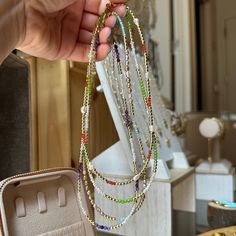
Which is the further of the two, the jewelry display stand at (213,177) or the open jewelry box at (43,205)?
the jewelry display stand at (213,177)

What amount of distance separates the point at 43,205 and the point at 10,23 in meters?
0.21

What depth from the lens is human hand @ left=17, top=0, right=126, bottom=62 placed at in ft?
1.34

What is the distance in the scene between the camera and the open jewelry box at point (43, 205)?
38 cm

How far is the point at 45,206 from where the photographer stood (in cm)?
42

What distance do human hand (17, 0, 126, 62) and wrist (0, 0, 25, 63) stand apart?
1 centimetres

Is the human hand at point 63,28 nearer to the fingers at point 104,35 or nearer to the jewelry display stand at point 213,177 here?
the fingers at point 104,35

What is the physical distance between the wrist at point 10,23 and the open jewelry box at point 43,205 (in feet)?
0.47

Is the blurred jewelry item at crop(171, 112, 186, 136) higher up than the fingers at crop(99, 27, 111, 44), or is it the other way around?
the fingers at crop(99, 27, 111, 44)

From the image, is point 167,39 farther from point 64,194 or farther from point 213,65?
point 64,194

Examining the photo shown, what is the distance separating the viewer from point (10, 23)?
369 millimetres

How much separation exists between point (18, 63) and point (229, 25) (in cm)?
180

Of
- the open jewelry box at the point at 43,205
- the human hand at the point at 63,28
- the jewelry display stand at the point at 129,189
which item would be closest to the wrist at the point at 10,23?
the human hand at the point at 63,28

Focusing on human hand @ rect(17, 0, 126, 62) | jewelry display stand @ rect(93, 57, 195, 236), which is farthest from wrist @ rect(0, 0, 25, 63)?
jewelry display stand @ rect(93, 57, 195, 236)

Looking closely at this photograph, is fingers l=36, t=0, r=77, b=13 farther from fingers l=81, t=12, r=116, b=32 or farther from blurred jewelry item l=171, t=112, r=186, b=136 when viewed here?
blurred jewelry item l=171, t=112, r=186, b=136
